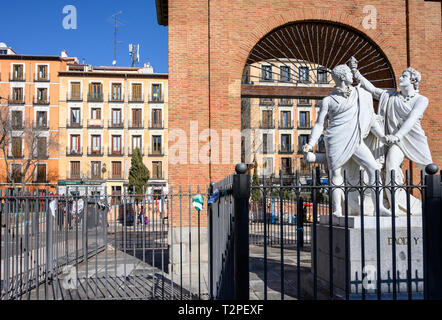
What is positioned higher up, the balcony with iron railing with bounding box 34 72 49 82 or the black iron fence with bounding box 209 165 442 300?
the balcony with iron railing with bounding box 34 72 49 82

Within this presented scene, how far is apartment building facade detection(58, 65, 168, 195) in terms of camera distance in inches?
1566

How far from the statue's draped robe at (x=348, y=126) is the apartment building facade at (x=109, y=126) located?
1390 inches

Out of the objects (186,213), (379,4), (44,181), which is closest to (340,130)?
(186,213)

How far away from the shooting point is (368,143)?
19.8 ft

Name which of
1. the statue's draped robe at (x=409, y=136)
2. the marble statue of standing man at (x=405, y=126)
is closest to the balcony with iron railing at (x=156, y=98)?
the marble statue of standing man at (x=405, y=126)

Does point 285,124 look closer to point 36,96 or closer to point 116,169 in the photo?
point 116,169

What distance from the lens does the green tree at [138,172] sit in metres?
36.4

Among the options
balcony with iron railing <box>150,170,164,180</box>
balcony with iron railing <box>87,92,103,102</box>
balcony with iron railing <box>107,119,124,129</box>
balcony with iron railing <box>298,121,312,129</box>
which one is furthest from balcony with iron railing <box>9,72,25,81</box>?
balcony with iron railing <box>298,121,312,129</box>

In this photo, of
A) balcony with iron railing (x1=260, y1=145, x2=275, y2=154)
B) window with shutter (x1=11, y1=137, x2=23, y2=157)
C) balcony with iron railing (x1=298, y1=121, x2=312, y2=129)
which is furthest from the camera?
balcony with iron railing (x1=298, y1=121, x2=312, y2=129)

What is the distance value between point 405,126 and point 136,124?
37.0 meters

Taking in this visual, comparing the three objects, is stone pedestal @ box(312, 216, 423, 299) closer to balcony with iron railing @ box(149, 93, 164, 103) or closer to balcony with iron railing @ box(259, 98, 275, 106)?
balcony with iron railing @ box(259, 98, 275, 106)

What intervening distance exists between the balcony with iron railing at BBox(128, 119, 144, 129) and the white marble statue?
1429 inches

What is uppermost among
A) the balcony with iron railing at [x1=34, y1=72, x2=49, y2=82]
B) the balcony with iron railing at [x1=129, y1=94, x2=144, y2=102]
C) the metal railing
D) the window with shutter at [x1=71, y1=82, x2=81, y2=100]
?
the balcony with iron railing at [x1=34, y1=72, x2=49, y2=82]

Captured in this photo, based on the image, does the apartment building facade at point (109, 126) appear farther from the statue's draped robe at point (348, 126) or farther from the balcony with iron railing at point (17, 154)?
the statue's draped robe at point (348, 126)
